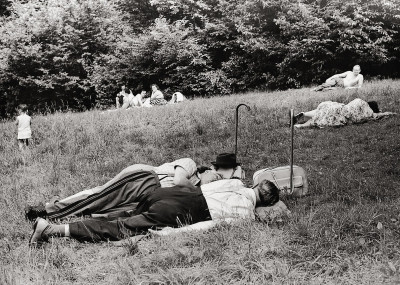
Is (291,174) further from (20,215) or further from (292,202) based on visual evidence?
(20,215)

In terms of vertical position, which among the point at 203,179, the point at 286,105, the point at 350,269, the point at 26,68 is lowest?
the point at 350,269

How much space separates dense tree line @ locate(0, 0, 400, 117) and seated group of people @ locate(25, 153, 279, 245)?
13.6m

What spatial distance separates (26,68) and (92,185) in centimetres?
1646

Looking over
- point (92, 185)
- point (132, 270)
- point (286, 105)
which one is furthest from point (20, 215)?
point (286, 105)

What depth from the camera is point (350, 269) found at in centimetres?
345

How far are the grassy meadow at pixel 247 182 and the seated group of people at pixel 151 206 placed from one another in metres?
0.17

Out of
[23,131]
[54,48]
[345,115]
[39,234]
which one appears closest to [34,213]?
[39,234]

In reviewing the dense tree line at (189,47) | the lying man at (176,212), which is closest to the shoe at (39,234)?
the lying man at (176,212)

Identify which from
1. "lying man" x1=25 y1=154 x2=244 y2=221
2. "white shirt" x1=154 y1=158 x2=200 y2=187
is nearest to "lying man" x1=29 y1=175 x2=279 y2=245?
"lying man" x1=25 y1=154 x2=244 y2=221

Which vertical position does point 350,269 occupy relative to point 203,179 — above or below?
below

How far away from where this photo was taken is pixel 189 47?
768 inches

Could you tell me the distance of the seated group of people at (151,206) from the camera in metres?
4.29

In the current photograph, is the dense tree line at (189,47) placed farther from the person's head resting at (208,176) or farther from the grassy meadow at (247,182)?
the person's head resting at (208,176)

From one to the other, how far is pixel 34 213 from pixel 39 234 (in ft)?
3.04
